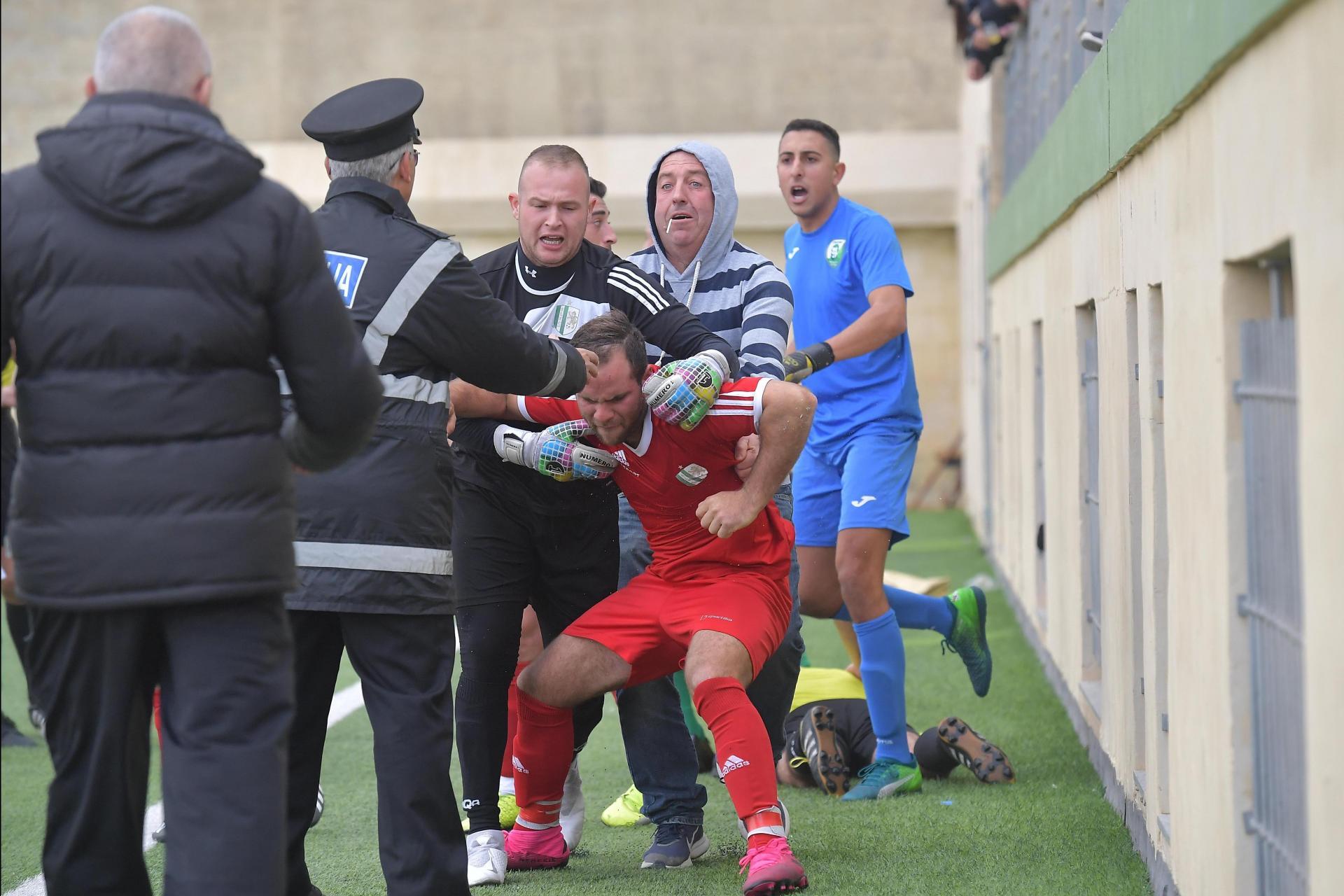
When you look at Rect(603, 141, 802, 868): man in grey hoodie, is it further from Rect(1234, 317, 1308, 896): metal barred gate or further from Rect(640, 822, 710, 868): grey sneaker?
Rect(1234, 317, 1308, 896): metal barred gate

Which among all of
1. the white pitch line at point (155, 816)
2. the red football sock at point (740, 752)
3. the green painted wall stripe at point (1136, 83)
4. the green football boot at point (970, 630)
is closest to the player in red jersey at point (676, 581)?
the red football sock at point (740, 752)

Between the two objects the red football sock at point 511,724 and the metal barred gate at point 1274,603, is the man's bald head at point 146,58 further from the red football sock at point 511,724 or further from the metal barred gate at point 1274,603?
the red football sock at point 511,724

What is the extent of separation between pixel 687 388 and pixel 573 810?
1593mm

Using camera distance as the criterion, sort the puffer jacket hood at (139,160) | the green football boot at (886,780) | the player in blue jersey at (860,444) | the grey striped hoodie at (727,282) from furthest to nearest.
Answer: the player in blue jersey at (860,444) → the green football boot at (886,780) → the grey striped hoodie at (727,282) → the puffer jacket hood at (139,160)

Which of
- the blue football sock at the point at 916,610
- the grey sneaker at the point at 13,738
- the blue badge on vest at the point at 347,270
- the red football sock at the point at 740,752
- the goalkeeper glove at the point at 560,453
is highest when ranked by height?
the blue badge on vest at the point at 347,270

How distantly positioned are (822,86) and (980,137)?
21.5 feet

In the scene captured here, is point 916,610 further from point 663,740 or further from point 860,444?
point 663,740

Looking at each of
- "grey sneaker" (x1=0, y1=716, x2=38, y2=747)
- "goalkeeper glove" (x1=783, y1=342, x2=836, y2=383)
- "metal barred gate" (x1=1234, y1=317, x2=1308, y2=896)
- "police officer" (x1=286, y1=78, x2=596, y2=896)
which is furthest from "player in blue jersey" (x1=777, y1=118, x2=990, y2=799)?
"grey sneaker" (x1=0, y1=716, x2=38, y2=747)

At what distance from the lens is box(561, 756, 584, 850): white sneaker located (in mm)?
5266

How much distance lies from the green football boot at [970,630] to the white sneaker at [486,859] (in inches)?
101

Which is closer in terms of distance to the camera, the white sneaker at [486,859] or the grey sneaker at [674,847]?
the white sneaker at [486,859]

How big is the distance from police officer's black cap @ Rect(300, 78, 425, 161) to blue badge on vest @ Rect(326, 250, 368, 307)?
28 centimetres

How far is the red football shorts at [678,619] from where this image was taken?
4.68 m

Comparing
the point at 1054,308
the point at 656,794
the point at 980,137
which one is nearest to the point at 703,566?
the point at 656,794
